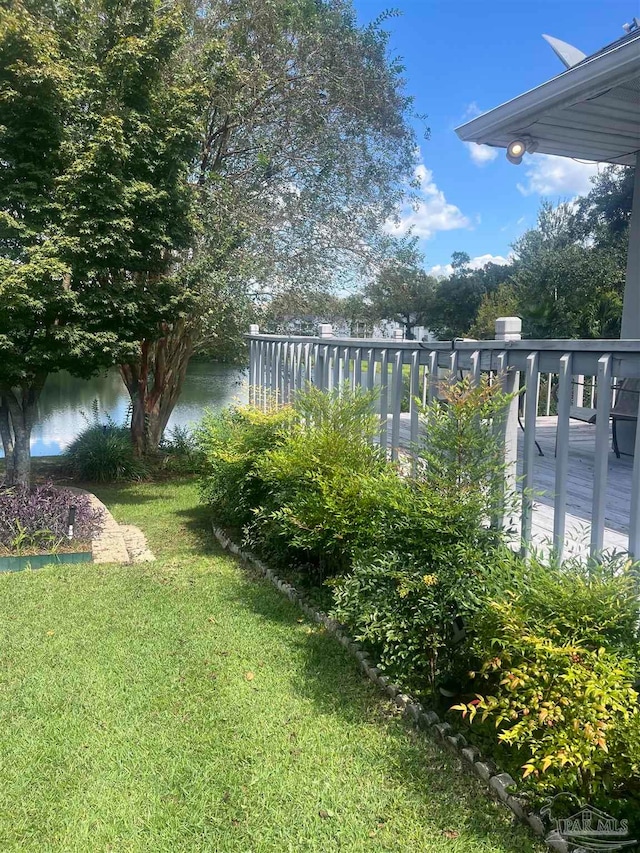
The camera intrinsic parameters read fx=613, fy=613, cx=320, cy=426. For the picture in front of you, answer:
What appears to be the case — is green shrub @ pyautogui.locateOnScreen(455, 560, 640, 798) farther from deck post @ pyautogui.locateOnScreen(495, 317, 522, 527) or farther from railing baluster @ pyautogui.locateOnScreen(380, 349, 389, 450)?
railing baluster @ pyautogui.locateOnScreen(380, 349, 389, 450)

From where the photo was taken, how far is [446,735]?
2.29m

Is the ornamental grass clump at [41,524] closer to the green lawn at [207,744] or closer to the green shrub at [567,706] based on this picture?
the green lawn at [207,744]

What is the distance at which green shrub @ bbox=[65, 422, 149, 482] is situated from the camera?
8.28m

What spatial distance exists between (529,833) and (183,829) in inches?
41.6

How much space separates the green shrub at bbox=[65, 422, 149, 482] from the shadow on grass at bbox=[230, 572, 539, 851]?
5.43 metres

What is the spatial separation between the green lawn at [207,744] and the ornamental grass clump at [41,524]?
3.58 ft

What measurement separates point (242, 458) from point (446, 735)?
2.65m

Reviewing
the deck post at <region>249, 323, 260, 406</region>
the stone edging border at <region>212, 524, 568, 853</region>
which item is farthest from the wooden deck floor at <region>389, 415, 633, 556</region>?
the deck post at <region>249, 323, 260, 406</region>

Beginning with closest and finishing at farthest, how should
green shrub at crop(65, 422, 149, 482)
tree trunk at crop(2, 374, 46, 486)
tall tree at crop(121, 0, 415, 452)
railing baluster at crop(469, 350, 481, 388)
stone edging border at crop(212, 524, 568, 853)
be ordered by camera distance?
stone edging border at crop(212, 524, 568, 853) → railing baluster at crop(469, 350, 481, 388) → tree trunk at crop(2, 374, 46, 486) → tall tree at crop(121, 0, 415, 452) → green shrub at crop(65, 422, 149, 482)

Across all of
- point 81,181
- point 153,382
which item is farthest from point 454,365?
point 153,382

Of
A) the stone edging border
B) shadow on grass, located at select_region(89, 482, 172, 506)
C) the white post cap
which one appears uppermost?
the white post cap

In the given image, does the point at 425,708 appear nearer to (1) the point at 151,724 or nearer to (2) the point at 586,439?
(1) the point at 151,724

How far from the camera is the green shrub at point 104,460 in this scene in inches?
326

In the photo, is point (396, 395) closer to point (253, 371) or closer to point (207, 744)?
point (207, 744)
